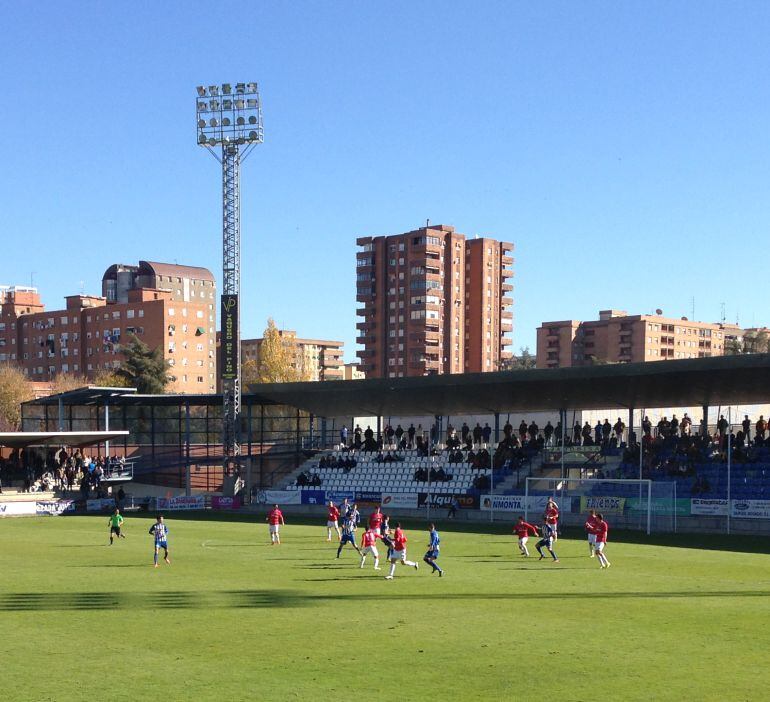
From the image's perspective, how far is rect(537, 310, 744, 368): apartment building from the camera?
187 m

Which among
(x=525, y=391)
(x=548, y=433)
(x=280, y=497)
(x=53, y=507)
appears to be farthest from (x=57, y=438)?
(x=548, y=433)

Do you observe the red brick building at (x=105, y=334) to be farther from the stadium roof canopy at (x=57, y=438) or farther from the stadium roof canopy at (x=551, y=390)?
the stadium roof canopy at (x=551, y=390)

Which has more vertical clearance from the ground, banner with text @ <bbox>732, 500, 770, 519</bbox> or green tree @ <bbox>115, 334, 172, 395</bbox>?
green tree @ <bbox>115, 334, 172, 395</bbox>

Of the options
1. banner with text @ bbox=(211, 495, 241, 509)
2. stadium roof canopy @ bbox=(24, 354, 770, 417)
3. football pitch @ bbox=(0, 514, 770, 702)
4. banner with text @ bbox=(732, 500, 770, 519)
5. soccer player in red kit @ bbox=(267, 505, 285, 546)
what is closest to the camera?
football pitch @ bbox=(0, 514, 770, 702)

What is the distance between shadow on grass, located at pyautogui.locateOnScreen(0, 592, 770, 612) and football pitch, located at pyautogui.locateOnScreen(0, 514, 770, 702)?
2.7 inches

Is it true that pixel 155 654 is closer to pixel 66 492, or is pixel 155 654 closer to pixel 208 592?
pixel 208 592

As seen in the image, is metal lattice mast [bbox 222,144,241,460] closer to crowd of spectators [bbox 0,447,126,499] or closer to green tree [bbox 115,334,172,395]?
crowd of spectators [bbox 0,447,126,499]

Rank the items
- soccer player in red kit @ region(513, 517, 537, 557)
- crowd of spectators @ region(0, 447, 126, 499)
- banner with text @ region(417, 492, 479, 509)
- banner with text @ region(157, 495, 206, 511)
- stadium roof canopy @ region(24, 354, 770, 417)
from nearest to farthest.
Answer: soccer player in red kit @ region(513, 517, 537, 557), stadium roof canopy @ region(24, 354, 770, 417), banner with text @ region(417, 492, 479, 509), banner with text @ region(157, 495, 206, 511), crowd of spectators @ region(0, 447, 126, 499)

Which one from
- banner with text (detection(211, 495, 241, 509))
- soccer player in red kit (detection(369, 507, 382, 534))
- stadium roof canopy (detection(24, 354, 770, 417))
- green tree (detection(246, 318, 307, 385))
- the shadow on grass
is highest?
green tree (detection(246, 318, 307, 385))

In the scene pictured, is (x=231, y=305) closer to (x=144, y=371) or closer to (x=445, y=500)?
(x=445, y=500)

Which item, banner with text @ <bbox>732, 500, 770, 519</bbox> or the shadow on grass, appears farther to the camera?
banner with text @ <bbox>732, 500, 770, 519</bbox>

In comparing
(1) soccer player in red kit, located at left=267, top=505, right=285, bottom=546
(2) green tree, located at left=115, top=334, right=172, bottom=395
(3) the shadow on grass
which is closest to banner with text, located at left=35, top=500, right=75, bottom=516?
(1) soccer player in red kit, located at left=267, top=505, right=285, bottom=546

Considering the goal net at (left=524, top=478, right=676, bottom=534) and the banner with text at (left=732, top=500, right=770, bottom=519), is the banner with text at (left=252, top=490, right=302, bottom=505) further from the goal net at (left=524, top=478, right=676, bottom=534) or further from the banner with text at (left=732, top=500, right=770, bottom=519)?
the banner with text at (left=732, top=500, right=770, bottom=519)

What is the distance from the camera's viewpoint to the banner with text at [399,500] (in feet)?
202
